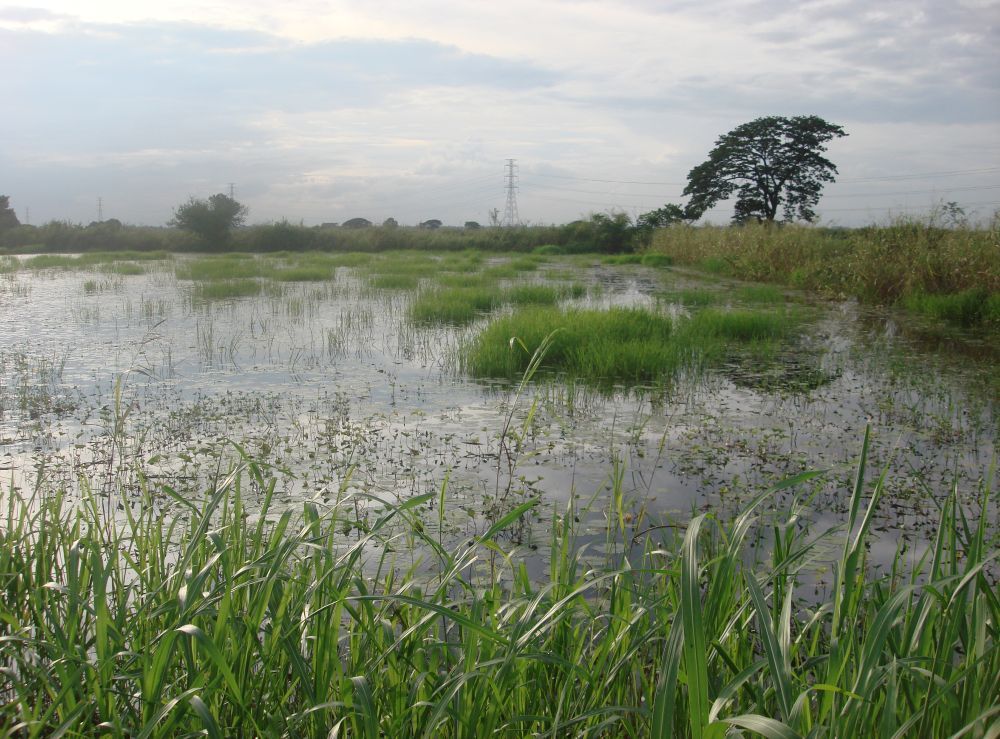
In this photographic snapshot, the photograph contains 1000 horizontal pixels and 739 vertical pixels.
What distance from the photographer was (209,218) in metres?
32.2

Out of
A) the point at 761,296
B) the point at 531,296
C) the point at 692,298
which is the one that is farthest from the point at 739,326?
the point at 531,296

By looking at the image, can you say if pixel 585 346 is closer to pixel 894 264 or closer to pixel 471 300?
pixel 471 300

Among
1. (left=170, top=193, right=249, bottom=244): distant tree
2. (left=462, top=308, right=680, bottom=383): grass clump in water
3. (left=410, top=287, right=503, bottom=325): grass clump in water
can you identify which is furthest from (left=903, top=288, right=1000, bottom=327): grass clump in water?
(left=170, top=193, right=249, bottom=244): distant tree

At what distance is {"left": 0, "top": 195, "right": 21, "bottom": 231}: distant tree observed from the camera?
111ft

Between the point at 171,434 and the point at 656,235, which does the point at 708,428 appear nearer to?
the point at 171,434

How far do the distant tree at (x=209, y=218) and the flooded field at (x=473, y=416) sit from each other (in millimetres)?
22607

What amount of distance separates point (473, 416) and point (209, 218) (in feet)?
100.0

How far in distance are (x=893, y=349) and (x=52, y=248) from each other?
34286 mm

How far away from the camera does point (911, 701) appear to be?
152 centimetres

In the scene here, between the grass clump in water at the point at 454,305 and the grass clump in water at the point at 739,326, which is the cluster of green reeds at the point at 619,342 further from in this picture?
the grass clump in water at the point at 454,305

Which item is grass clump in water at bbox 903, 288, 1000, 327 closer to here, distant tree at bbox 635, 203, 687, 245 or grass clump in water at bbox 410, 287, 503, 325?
grass clump in water at bbox 410, 287, 503, 325

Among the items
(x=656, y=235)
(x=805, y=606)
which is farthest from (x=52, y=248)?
(x=805, y=606)

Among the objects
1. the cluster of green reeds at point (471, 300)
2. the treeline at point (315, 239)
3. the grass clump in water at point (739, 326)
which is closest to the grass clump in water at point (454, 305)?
the cluster of green reeds at point (471, 300)

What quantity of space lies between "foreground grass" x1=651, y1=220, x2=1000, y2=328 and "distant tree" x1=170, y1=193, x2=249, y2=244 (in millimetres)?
23160
